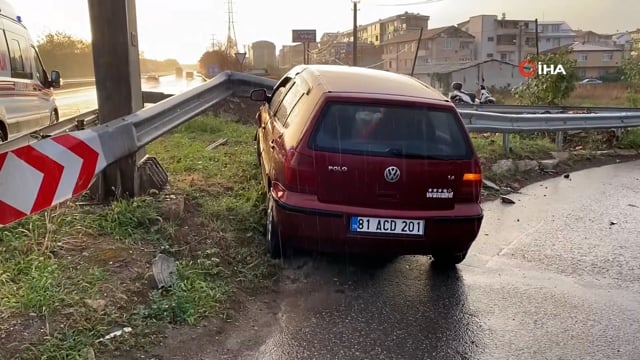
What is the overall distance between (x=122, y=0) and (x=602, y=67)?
305 ft

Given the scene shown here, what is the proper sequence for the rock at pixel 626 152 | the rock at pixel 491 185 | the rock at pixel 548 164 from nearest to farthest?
the rock at pixel 491 185 < the rock at pixel 548 164 < the rock at pixel 626 152

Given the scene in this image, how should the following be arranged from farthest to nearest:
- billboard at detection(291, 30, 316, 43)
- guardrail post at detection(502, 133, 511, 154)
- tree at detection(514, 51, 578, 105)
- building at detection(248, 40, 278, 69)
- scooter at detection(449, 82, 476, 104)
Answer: building at detection(248, 40, 278, 69), billboard at detection(291, 30, 316, 43), scooter at detection(449, 82, 476, 104), tree at detection(514, 51, 578, 105), guardrail post at detection(502, 133, 511, 154)

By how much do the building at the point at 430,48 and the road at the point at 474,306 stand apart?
7210cm

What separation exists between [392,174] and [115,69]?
2.92 metres

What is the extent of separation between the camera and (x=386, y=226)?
171 inches

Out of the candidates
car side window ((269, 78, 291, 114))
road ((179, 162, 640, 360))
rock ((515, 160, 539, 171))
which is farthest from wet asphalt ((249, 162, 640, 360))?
rock ((515, 160, 539, 171))

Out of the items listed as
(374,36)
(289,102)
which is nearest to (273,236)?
(289,102)

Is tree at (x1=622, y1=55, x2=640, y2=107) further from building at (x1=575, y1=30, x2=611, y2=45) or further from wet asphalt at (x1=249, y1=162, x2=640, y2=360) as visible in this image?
building at (x1=575, y1=30, x2=611, y2=45)

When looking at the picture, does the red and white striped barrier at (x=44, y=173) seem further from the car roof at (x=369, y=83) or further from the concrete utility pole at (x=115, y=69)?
the car roof at (x=369, y=83)

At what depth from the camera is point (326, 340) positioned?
358 centimetres

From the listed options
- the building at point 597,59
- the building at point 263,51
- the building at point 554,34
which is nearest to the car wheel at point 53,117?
the building at point 263,51

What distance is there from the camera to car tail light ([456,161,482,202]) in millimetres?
4492

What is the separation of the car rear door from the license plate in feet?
0.38

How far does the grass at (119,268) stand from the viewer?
322cm
